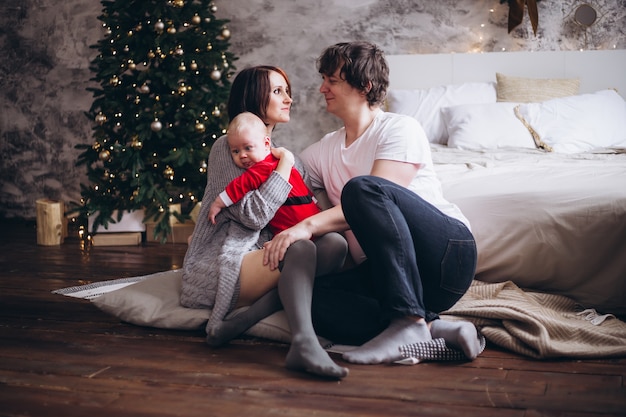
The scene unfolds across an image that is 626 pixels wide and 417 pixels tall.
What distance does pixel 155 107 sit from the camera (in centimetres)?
417

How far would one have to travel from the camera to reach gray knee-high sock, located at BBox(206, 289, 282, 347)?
2.04 meters

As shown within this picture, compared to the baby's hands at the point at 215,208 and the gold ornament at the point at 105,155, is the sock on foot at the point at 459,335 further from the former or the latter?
the gold ornament at the point at 105,155

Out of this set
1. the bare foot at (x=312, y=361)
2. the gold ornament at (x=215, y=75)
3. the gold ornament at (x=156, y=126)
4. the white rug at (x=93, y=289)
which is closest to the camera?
the bare foot at (x=312, y=361)

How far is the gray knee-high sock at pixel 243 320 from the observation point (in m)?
2.04

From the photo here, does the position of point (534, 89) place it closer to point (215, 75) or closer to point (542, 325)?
point (215, 75)

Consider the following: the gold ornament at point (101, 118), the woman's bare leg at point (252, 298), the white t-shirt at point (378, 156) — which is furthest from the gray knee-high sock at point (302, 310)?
the gold ornament at point (101, 118)

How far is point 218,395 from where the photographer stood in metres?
1.64

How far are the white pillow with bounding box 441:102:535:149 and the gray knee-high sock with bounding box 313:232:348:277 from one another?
6.50 feet

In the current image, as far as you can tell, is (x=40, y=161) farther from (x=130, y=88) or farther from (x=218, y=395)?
(x=218, y=395)

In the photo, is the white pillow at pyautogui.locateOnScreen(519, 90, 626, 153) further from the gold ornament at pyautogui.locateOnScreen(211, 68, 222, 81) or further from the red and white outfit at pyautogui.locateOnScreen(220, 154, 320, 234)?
the red and white outfit at pyautogui.locateOnScreen(220, 154, 320, 234)

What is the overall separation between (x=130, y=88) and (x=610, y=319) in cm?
315

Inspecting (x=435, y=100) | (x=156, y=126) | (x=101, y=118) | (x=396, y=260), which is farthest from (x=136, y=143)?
(x=396, y=260)

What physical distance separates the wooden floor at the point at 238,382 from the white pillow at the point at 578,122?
207cm

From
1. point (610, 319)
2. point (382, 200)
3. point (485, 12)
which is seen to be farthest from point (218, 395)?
point (485, 12)
